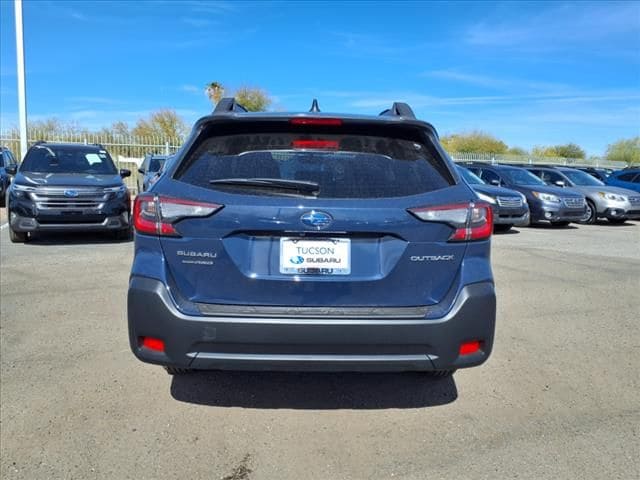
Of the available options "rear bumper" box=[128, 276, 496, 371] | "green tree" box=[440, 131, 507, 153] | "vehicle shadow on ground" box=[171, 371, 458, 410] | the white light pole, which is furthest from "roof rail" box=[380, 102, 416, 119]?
"green tree" box=[440, 131, 507, 153]

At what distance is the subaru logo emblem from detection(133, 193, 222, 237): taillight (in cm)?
44

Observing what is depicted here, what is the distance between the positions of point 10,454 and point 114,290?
3383 mm

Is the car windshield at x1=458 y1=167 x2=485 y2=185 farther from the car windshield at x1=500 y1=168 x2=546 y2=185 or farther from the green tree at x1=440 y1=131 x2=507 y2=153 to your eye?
the green tree at x1=440 y1=131 x2=507 y2=153

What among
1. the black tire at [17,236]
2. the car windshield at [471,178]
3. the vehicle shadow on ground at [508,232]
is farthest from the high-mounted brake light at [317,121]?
the car windshield at [471,178]

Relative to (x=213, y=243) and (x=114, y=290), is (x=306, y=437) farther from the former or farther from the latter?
(x=114, y=290)

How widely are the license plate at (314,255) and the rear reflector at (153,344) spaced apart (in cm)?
76

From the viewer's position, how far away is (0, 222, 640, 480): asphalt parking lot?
111 inches

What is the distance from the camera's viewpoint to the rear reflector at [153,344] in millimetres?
2793

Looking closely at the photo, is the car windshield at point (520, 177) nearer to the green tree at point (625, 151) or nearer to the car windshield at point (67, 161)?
the car windshield at point (67, 161)

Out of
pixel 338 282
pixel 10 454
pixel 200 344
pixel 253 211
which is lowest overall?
pixel 10 454

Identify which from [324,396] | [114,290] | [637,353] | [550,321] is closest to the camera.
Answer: [324,396]

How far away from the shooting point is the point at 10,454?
287 cm

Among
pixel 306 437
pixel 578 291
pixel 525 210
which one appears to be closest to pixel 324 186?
pixel 306 437

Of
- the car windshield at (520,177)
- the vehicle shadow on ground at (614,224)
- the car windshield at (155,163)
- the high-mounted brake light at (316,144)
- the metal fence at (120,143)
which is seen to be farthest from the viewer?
the metal fence at (120,143)
